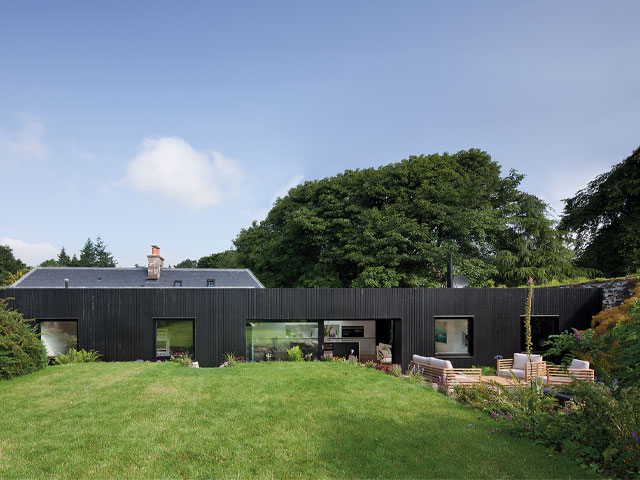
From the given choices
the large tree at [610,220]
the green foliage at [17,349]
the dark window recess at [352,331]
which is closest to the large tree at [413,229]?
the large tree at [610,220]

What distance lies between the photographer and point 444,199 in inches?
816

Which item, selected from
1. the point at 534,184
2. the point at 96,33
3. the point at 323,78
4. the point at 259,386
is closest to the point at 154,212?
the point at 96,33

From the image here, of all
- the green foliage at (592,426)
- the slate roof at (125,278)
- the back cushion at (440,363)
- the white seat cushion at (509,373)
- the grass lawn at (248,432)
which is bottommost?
the white seat cushion at (509,373)

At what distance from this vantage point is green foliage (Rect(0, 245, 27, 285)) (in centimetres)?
3884

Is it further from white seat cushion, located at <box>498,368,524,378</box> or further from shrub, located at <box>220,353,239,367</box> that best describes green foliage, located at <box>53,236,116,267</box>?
white seat cushion, located at <box>498,368,524,378</box>

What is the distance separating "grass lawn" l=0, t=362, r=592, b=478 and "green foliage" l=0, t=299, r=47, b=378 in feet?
1.72

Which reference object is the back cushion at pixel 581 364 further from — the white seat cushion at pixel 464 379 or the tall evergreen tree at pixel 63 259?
the tall evergreen tree at pixel 63 259

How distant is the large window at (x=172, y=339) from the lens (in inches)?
455

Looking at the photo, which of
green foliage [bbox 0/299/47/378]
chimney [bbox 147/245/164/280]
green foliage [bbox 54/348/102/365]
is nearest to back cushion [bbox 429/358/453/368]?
green foliage [bbox 54/348/102/365]

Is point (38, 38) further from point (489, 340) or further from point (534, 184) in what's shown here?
point (534, 184)

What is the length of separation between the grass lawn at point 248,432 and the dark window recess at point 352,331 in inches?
198

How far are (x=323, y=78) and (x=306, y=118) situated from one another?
4.79 feet

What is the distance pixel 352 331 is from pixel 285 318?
315cm

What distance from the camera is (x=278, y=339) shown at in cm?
1212
